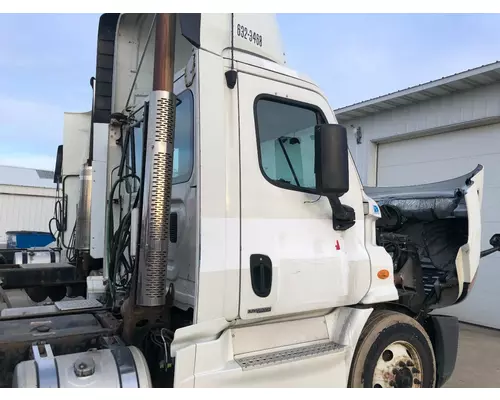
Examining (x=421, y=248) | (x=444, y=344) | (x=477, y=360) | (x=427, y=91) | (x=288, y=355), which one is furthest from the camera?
(x=427, y=91)

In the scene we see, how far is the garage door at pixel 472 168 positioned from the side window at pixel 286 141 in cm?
533

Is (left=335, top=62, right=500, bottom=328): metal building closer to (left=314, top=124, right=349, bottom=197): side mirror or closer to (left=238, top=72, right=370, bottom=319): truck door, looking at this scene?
(left=238, top=72, right=370, bottom=319): truck door

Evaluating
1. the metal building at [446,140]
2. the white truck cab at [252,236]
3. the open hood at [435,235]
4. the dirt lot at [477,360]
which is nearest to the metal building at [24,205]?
the metal building at [446,140]

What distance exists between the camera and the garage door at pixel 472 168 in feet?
22.8

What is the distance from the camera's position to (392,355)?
320cm

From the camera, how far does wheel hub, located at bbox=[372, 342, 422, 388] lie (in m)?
3.11

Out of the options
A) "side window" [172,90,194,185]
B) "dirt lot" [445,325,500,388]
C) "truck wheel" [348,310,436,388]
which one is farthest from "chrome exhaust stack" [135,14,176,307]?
"dirt lot" [445,325,500,388]

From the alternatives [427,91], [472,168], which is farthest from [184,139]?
[427,91]

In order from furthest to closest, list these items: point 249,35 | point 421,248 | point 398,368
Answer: point 421,248, point 398,368, point 249,35

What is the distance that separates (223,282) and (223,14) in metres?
1.58

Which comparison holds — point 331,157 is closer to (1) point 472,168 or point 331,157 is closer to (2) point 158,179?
(2) point 158,179

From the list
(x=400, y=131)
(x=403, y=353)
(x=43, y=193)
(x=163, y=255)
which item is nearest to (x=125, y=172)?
(x=163, y=255)

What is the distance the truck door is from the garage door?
16.5ft

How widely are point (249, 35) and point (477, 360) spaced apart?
509 centimetres
